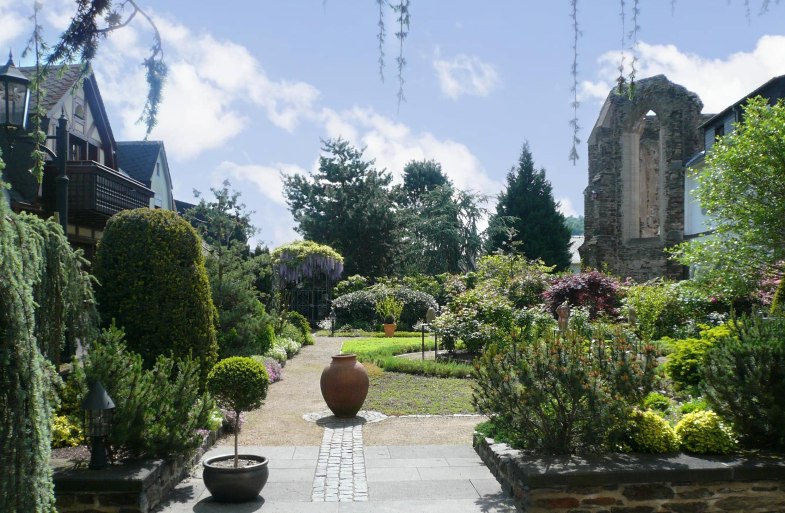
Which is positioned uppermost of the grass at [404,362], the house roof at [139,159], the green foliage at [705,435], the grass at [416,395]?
the house roof at [139,159]

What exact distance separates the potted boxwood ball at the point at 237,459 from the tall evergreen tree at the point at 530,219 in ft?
94.9

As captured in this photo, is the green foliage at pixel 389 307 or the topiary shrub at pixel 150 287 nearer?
the topiary shrub at pixel 150 287

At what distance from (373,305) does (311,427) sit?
17744 millimetres

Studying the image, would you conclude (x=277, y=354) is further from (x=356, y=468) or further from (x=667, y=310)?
(x=667, y=310)

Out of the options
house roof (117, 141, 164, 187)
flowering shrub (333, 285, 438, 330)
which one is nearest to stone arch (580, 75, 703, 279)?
flowering shrub (333, 285, 438, 330)

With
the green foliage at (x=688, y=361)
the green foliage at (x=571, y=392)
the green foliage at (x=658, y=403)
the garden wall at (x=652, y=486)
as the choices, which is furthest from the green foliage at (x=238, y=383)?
the green foliage at (x=688, y=361)

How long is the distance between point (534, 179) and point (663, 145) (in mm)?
12580

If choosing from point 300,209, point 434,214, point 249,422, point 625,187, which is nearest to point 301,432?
point 249,422

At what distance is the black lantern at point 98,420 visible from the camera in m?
5.55

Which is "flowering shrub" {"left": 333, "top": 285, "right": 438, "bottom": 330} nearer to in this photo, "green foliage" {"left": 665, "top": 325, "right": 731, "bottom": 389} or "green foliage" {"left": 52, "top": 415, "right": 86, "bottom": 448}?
"green foliage" {"left": 665, "top": 325, "right": 731, "bottom": 389}

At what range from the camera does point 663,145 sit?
26250mm

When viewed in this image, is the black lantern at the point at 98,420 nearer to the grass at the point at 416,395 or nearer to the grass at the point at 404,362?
the grass at the point at 416,395

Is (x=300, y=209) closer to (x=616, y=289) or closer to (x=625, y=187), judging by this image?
(x=625, y=187)

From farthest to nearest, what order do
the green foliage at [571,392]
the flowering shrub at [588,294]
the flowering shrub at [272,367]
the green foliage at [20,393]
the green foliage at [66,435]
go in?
the flowering shrub at [588,294] → the flowering shrub at [272,367] → the green foliage at [66,435] → the green foliage at [571,392] → the green foliage at [20,393]
